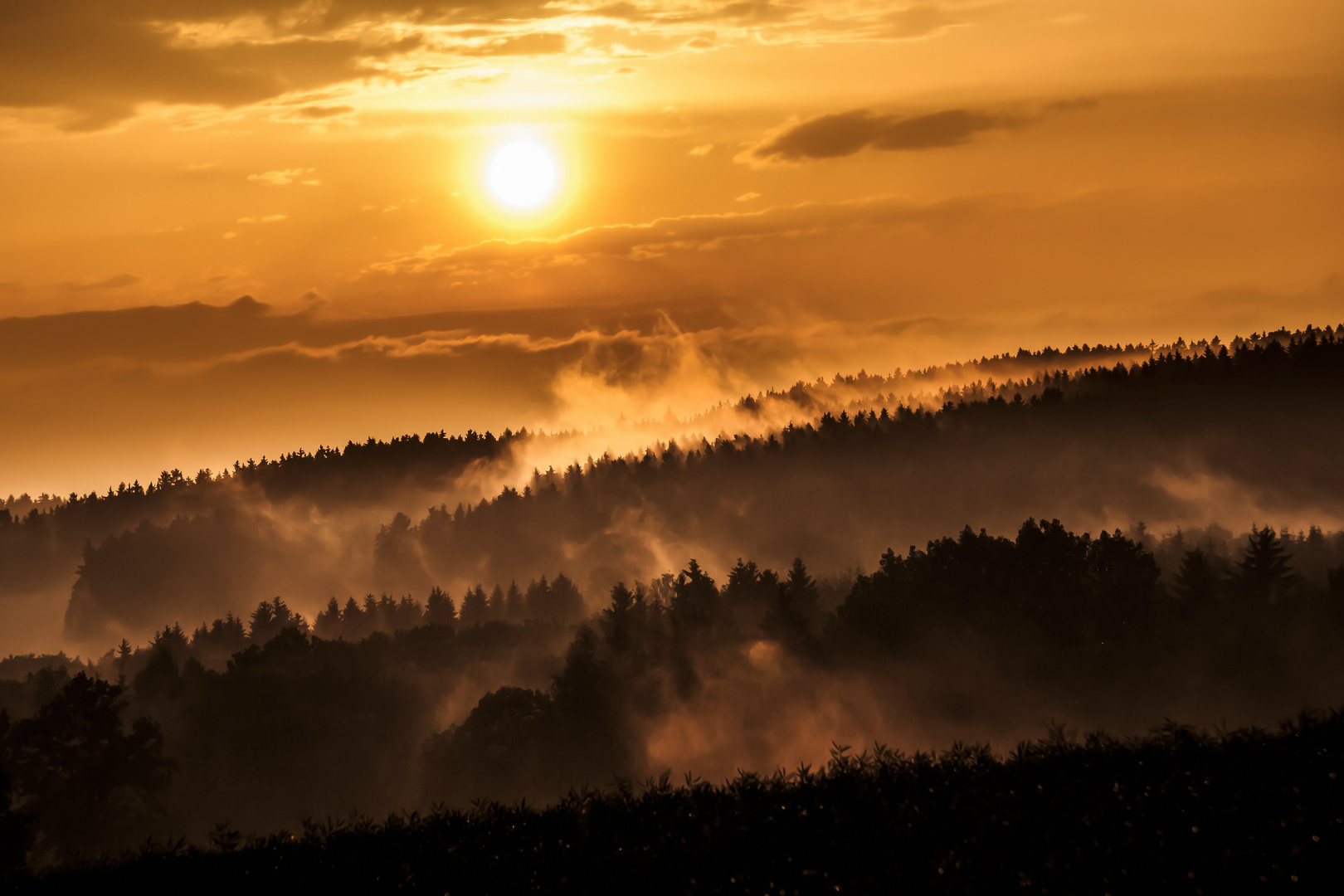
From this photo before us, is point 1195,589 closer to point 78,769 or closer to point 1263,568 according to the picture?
point 1263,568

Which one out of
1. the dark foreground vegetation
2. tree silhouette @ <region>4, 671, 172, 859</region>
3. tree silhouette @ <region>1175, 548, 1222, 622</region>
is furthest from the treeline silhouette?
the dark foreground vegetation

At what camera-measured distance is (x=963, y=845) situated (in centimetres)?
1809

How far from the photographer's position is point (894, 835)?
746 inches

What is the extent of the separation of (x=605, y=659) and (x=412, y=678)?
92.3 feet

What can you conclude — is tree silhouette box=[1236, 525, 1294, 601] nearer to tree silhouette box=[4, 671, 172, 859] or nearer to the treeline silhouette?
the treeline silhouette

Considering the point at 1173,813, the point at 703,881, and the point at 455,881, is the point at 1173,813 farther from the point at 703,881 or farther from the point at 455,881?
the point at 455,881

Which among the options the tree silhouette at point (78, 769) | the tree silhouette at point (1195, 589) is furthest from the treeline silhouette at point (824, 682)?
the tree silhouette at point (78, 769)

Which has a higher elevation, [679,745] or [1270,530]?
[1270,530]

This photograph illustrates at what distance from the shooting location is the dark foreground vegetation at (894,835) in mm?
17109

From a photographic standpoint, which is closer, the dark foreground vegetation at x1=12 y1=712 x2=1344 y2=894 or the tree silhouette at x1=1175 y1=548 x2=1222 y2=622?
the dark foreground vegetation at x1=12 y1=712 x2=1344 y2=894

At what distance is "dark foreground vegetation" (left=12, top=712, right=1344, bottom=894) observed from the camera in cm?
1711

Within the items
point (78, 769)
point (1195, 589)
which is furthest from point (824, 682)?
point (78, 769)

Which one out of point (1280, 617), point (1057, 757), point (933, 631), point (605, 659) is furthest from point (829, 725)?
point (1057, 757)

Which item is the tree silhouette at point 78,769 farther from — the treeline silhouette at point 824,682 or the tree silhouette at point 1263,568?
the tree silhouette at point 1263,568
